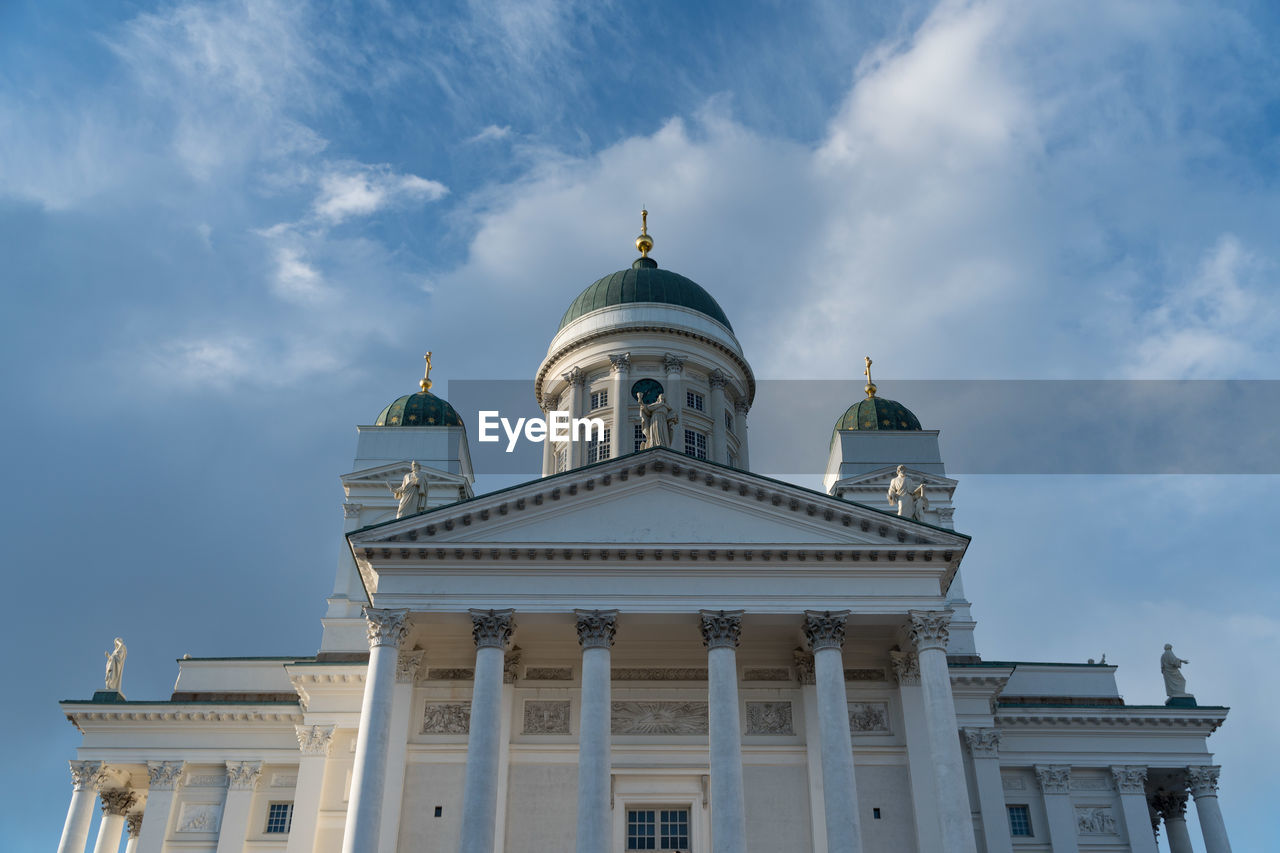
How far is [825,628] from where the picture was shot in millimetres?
25875

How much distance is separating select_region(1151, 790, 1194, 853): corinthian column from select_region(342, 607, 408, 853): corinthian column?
26569 millimetres

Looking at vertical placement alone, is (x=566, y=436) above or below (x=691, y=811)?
above

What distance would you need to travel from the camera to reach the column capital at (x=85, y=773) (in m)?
33.8

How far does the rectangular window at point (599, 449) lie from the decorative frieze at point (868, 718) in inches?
568

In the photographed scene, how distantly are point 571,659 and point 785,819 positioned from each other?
657cm

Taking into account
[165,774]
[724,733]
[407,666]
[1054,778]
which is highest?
[407,666]

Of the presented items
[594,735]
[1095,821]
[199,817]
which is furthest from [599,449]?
[1095,821]

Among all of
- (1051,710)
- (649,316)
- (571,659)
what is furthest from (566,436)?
(1051,710)

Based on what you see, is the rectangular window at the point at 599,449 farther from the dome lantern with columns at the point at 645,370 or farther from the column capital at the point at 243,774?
the column capital at the point at 243,774

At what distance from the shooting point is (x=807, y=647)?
27578 mm

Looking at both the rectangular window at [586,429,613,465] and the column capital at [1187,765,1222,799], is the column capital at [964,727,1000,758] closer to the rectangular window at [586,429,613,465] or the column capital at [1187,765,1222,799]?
the column capital at [1187,765,1222,799]

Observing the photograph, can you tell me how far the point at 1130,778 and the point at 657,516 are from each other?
19431 mm

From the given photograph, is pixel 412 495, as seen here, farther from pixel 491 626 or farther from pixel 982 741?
pixel 982 741

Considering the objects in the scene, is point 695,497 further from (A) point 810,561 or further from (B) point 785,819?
(B) point 785,819
